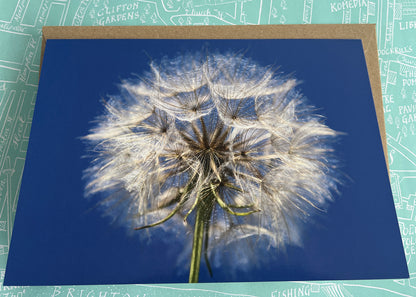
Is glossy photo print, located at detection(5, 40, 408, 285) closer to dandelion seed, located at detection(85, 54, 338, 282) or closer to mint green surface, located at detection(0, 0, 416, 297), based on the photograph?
dandelion seed, located at detection(85, 54, 338, 282)

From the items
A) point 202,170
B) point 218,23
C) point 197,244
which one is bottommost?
point 197,244

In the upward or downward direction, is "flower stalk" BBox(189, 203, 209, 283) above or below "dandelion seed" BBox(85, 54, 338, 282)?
below

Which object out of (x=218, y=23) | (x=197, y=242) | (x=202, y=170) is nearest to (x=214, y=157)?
(x=202, y=170)

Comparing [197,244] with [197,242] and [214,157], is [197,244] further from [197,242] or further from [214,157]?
[214,157]

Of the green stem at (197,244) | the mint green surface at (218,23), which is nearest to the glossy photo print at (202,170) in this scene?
the green stem at (197,244)

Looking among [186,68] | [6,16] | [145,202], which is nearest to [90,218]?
[145,202]

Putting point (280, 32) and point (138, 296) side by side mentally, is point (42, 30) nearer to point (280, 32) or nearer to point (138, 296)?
point (280, 32)

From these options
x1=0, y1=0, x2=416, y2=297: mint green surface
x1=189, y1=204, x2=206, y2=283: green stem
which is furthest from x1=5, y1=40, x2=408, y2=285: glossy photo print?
x1=0, y1=0, x2=416, y2=297: mint green surface
